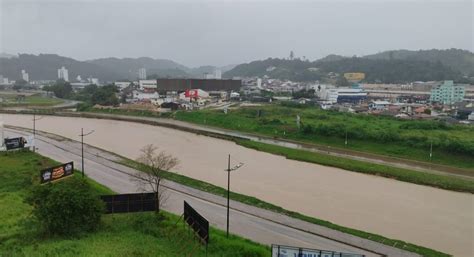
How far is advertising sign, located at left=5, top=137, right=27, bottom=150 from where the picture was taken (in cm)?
1739

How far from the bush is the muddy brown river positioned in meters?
5.68

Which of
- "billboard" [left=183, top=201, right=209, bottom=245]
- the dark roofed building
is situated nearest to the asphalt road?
"billboard" [left=183, top=201, right=209, bottom=245]

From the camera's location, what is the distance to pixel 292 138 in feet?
79.2

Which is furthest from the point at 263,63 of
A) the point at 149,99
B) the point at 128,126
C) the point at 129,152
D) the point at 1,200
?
the point at 1,200

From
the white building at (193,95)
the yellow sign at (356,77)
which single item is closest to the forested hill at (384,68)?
the yellow sign at (356,77)

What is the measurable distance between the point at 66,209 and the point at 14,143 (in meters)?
11.3

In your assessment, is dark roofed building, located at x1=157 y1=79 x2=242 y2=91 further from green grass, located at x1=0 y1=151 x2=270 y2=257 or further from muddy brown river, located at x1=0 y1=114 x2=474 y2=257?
green grass, located at x1=0 y1=151 x2=270 y2=257

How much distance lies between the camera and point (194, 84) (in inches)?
1821

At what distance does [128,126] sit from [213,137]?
8.19 meters

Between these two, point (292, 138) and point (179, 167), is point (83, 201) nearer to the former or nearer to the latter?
point (179, 167)

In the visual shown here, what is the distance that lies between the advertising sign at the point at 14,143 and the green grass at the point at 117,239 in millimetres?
7665

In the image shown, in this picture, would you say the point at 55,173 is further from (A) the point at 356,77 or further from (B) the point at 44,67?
(B) the point at 44,67

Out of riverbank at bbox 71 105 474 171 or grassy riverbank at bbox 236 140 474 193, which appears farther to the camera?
riverbank at bbox 71 105 474 171

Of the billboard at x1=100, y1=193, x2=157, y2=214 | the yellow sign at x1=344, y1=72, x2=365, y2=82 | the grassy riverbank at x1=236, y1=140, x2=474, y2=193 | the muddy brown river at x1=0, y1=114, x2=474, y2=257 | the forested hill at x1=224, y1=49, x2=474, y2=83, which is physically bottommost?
the muddy brown river at x1=0, y1=114, x2=474, y2=257
